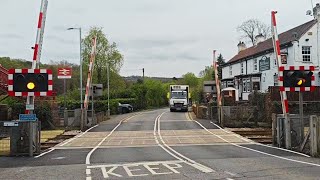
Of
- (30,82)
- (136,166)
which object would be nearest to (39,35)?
(30,82)

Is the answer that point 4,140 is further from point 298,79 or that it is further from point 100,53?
point 100,53

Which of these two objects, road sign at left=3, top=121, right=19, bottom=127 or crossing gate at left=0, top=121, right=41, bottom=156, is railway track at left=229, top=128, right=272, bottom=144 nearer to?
crossing gate at left=0, top=121, right=41, bottom=156

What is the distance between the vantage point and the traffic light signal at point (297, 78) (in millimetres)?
16906

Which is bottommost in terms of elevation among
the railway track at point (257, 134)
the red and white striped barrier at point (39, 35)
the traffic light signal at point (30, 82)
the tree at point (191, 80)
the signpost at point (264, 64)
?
the railway track at point (257, 134)

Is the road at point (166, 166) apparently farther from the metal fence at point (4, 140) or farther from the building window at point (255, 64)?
the building window at point (255, 64)

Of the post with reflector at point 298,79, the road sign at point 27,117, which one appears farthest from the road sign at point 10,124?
the post with reflector at point 298,79

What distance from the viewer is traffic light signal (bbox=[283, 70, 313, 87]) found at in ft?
55.5

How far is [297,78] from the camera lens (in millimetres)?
17016

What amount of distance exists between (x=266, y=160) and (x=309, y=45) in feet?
123

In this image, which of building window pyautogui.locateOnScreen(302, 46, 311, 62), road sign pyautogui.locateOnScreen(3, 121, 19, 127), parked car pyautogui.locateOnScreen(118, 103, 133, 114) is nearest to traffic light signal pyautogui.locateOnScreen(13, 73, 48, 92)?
road sign pyautogui.locateOnScreen(3, 121, 19, 127)

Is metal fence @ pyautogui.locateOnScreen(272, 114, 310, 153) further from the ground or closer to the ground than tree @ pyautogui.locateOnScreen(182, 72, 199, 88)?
closer to the ground

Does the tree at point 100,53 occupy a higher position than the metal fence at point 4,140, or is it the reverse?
the tree at point 100,53

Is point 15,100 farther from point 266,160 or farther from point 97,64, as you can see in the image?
point 266,160

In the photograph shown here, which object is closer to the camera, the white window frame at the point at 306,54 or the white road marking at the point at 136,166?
the white road marking at the point at 136,166
